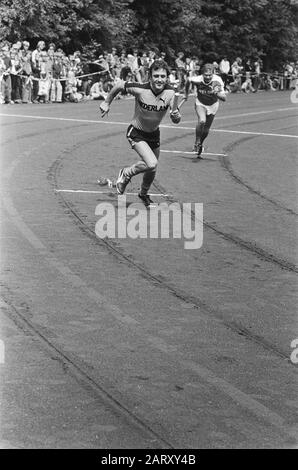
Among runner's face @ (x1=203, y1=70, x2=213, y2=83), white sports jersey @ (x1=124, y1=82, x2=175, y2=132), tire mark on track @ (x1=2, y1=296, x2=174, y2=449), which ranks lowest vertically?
tire mark on track @ (x1=2, y1=296, x2=174, y2=449)

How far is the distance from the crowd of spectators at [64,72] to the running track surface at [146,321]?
13.2 m

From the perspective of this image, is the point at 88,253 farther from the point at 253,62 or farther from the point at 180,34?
the point at 253,62

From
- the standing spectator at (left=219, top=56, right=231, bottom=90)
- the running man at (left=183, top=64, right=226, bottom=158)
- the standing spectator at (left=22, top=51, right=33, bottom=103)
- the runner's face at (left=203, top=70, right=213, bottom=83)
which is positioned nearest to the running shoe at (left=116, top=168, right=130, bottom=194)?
the running man at (left=183, top=64, right=226, bottom=158)

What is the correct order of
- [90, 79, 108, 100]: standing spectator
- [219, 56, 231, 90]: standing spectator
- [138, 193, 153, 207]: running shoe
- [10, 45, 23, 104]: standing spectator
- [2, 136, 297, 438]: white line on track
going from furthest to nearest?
[219, 56, 231, 90]: standing spectator, [90, 79, 108, 100]: standing spectator, [10, 45, 23, 104]: standing spectator, [138, 193, 153, 207]: running shoe, [2, 136, 297, 438]: white line on track

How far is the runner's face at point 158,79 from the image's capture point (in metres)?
14.7

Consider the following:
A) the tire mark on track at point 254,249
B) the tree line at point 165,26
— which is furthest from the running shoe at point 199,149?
the tree line at point 165,26

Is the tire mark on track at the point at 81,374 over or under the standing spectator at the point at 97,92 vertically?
over

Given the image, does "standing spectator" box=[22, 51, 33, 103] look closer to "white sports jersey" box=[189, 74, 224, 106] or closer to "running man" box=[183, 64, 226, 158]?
"running man" box=[183, 64, 226, 158]

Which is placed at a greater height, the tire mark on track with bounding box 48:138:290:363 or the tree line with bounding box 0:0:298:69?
the tree line with bounding box 0:0:298:69

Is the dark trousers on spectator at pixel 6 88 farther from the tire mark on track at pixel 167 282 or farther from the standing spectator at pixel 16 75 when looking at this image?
the tire mark on track at pixel 167 282

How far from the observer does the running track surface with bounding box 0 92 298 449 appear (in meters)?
6.57

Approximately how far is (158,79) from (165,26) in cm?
3863

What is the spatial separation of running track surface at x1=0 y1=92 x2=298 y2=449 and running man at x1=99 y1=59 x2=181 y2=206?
558 millimetres
